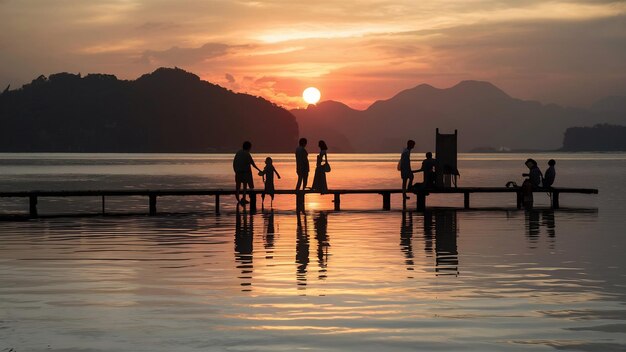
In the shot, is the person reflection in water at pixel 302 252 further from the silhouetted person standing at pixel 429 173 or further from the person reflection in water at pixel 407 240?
the silhouetted person standing at pixel 429 173

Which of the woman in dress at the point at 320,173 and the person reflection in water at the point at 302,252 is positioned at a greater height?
the woman in dress at the point at 320,173

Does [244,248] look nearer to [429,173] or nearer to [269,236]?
[269,236]

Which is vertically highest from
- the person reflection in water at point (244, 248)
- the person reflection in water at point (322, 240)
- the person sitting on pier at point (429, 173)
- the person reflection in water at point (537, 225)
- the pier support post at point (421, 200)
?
the person sitting on pier at point (429, 173)

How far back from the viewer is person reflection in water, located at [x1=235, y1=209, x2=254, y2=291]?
51.6ft

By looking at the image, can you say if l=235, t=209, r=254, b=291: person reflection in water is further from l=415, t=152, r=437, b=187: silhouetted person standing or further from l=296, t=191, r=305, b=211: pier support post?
l=415, t=152, r=437, b=187: silhouetted person standing

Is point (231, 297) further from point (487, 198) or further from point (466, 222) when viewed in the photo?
point (487, 198)

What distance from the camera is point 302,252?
20031 mm

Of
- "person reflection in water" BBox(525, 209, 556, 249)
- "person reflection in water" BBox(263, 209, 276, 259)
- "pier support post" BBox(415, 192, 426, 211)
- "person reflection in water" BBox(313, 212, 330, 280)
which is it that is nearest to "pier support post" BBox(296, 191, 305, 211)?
"person reflection in water" BBox(313, 212, 330, 280)

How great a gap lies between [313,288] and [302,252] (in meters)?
5.52

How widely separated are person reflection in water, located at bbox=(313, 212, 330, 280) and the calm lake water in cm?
9

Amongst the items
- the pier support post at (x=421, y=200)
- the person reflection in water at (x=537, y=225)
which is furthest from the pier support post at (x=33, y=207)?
the person reflection in water at (x=537, y=225)

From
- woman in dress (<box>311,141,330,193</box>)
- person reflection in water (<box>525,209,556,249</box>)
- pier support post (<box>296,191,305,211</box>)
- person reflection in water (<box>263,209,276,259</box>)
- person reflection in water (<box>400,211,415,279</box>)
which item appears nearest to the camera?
person reflection in water (<box>400,211,415,279</box>)

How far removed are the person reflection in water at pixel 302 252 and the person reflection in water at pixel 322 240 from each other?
250 mm

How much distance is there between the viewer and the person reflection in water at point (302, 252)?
15.7 meters
